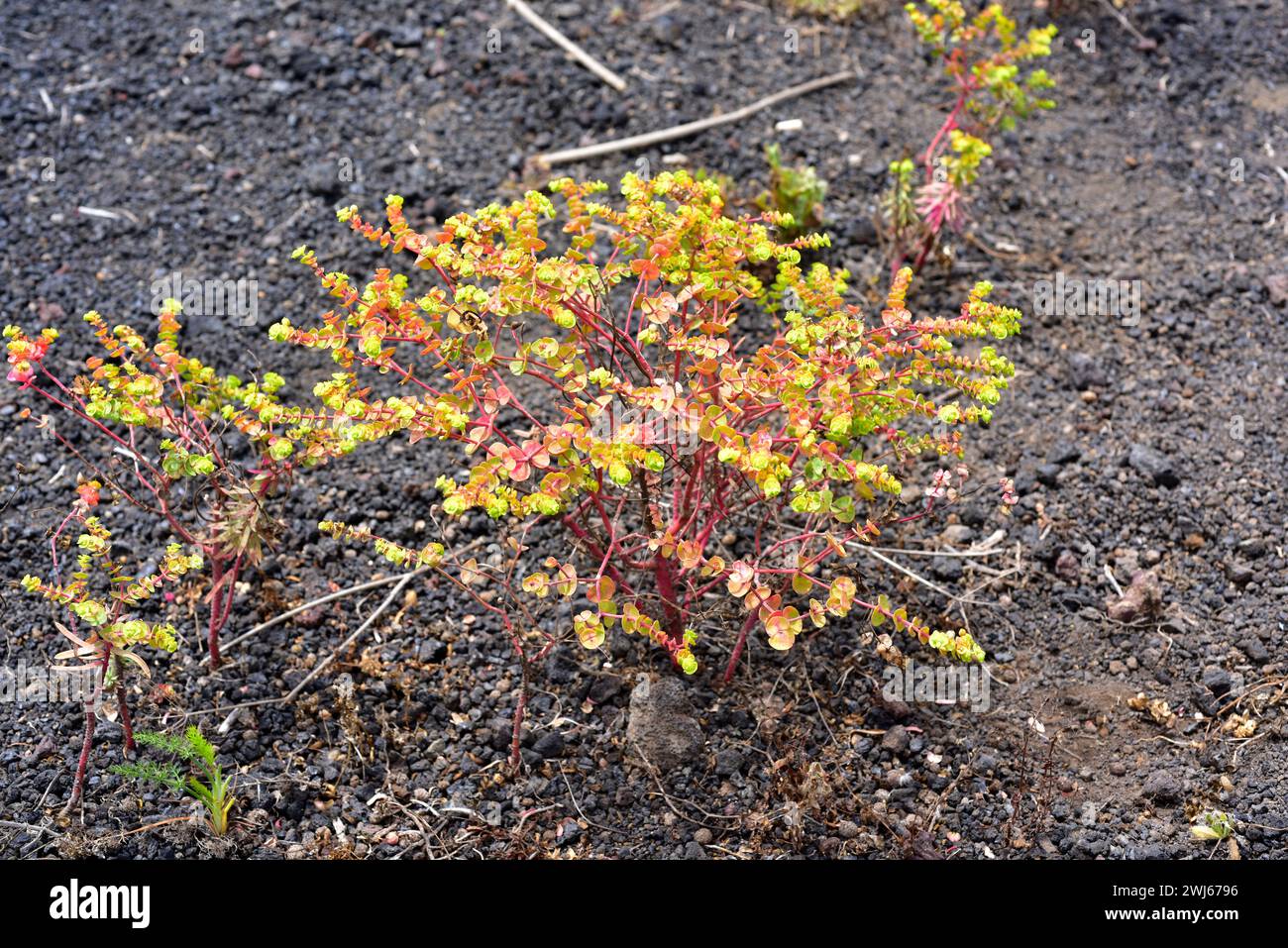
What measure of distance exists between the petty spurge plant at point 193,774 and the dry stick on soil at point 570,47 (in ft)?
11.2

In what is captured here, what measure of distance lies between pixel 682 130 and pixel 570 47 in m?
0.75

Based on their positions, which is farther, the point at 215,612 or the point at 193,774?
the point at 215,612

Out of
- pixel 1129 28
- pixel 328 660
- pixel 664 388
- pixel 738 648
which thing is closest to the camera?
pixel 664 388

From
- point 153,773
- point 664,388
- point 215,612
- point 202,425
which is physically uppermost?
point 664,388

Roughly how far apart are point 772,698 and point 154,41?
13.8 ft

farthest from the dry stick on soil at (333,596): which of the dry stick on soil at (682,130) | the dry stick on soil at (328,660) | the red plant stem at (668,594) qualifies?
the dry stick on soil at (682,130)

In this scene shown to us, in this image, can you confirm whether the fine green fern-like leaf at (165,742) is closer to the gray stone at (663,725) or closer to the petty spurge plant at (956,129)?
the gray stone at (663,725)

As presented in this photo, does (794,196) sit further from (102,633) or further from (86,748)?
(86,748)

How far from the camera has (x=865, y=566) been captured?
12.8ft

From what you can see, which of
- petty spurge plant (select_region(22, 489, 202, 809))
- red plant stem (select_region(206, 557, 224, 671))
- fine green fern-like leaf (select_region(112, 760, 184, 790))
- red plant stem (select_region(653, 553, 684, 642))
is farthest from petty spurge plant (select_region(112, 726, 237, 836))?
red plant stem (select_region(653, 553, 684, 642))

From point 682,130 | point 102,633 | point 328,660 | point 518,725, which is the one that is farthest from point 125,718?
point 682,130

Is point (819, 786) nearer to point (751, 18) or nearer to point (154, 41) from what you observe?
point (751, 18)

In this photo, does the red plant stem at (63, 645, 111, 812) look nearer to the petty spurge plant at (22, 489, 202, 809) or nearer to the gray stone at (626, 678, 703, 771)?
the petty spurge plant at (22, 489, 202, 809)

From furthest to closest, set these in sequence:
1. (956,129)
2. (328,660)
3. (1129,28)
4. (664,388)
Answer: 1. (1129,28)
2. (956,129)
3. (328,660)
4. (664,388)
